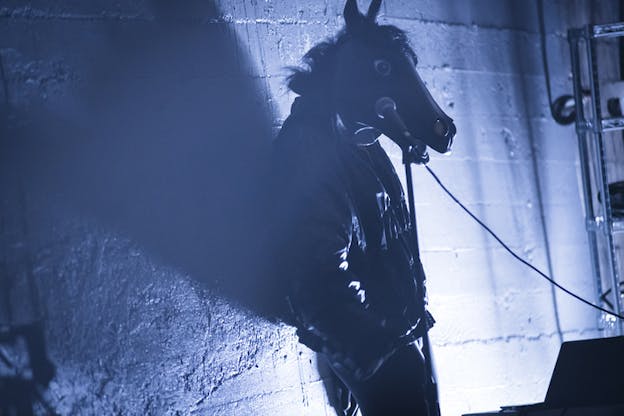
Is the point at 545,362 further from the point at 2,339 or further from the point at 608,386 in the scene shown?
the point at 2,339

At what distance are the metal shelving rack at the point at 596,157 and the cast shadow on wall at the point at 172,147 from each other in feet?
4.18

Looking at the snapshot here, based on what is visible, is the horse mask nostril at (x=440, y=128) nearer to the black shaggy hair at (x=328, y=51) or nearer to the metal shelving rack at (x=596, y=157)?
the black shaggy hair at (x=328, y=51)

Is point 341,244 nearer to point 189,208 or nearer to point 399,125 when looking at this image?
point 399,125

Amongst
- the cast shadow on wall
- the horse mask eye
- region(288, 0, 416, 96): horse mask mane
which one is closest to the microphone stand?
the horse mask eye

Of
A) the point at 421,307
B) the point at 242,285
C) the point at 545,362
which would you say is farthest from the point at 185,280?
the point at 545,362

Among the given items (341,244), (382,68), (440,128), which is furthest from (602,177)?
(341,244)

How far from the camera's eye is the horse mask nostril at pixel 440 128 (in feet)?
7.34

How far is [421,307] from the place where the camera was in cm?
226

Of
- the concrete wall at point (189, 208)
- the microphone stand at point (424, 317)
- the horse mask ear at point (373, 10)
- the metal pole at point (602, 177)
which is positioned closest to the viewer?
the microphone stand at point (424, 317)

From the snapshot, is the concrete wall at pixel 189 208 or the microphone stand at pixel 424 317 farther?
the concrete wall at pixel 189 208

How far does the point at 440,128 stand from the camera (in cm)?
224

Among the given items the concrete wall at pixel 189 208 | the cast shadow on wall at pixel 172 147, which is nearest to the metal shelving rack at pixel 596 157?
the concrete wall at pixel 189 208

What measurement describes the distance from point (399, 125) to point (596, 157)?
1.29 m

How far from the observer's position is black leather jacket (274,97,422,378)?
87.4 inches
